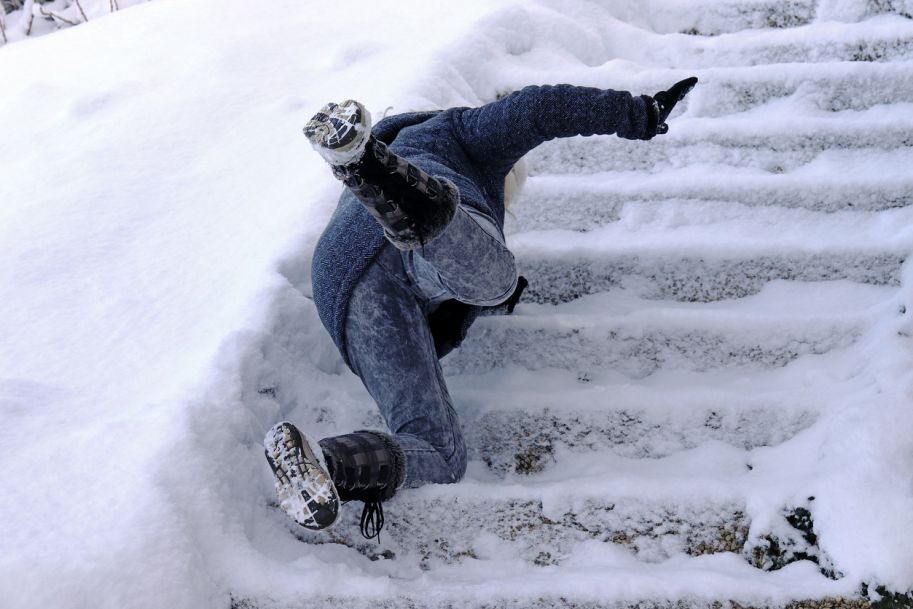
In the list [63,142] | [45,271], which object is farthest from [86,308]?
[63,142]

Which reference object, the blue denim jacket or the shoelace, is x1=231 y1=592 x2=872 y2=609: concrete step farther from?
the blue denim jacket

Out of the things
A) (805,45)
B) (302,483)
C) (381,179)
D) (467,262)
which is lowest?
(805,45)

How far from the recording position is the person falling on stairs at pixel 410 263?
0.81 meters

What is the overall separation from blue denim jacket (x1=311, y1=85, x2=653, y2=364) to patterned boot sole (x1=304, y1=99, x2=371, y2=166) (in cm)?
21

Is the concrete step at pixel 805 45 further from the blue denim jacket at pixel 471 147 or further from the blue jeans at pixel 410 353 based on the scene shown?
the blue jeans at pixel 410 353

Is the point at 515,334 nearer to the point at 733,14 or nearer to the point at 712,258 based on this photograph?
the point at 712,258

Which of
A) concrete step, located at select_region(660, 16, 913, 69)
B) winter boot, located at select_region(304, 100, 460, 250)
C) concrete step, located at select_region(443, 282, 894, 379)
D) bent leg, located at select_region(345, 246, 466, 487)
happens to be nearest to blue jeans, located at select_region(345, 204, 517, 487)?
bent leg, located at select_region(345, 246, 466, 487)

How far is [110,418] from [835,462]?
98 cm

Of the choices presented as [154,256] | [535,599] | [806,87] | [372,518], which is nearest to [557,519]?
[535,599]

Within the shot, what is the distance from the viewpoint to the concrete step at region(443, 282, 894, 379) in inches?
45.8

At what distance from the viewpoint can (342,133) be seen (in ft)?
2.52

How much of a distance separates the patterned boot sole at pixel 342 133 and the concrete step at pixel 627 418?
51 cm

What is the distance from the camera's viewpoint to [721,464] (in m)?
1.05

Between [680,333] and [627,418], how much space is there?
18 cm
